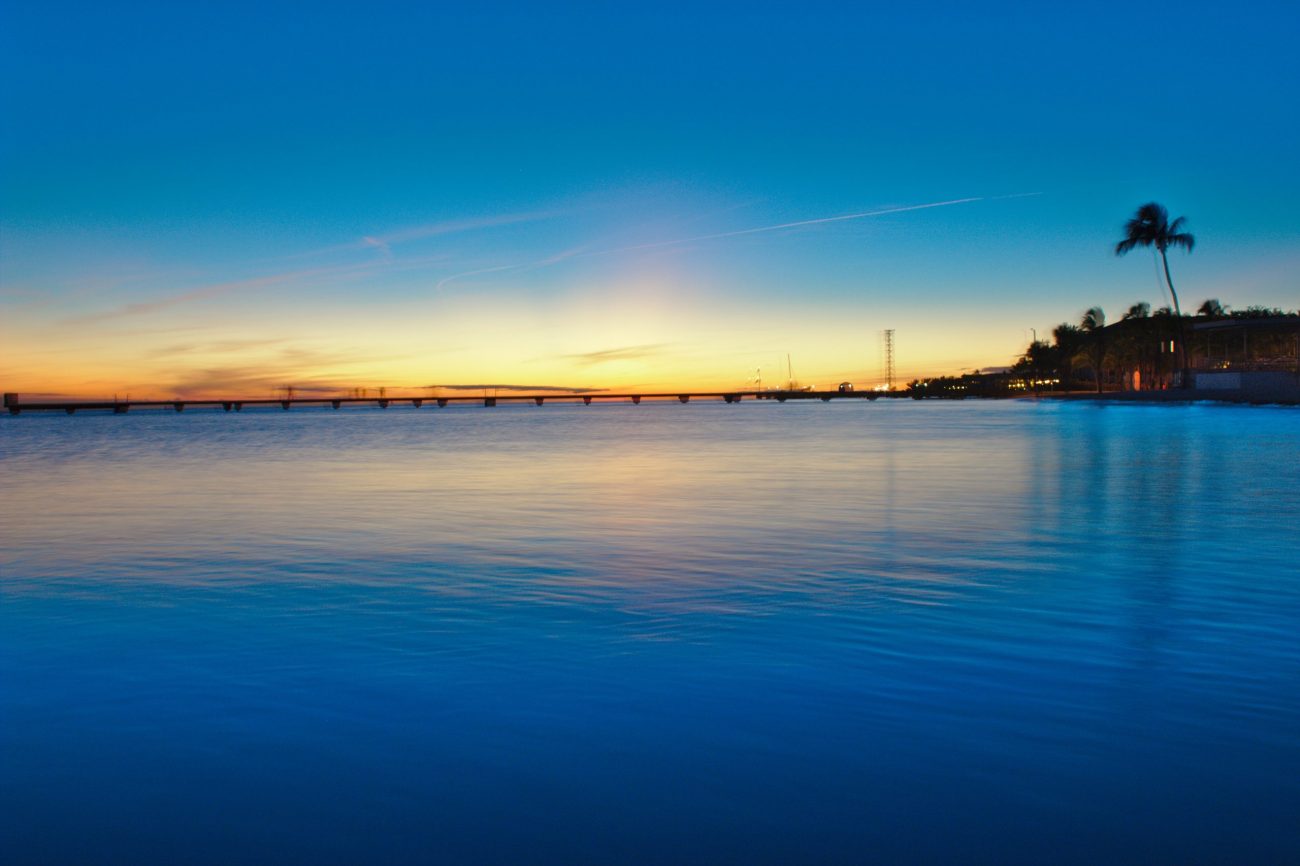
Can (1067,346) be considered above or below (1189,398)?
above

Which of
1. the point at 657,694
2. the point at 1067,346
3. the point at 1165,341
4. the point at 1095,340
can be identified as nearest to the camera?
the point at 657,694

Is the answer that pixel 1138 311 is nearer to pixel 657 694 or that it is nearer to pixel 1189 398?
pixel 1189 398

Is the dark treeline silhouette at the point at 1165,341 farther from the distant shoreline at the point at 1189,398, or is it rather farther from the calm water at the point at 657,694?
the calm water at the point at 657,694

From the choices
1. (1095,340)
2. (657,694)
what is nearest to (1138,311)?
(1095,340)

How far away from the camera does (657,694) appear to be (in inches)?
221

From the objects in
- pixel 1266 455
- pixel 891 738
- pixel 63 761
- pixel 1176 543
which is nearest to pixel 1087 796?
pixel 891 738

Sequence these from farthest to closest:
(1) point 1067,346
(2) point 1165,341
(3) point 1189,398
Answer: (1) point 1067,346 → (2) point 1165,341 → (3) point 1189,398

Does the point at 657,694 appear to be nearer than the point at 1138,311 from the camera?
Yes

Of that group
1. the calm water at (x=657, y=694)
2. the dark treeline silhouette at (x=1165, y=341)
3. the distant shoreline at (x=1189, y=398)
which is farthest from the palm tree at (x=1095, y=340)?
the calm water at (x=657, y=694)

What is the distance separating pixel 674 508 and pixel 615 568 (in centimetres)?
641

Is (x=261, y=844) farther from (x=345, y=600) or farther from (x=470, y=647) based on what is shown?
(x=345, y=600)

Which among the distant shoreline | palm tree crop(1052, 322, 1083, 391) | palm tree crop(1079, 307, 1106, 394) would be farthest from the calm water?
palm tree crop(1052, 322, 1083, 391)

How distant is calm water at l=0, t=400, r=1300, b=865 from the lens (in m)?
3.91

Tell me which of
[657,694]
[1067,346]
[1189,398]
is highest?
[1067,346]
